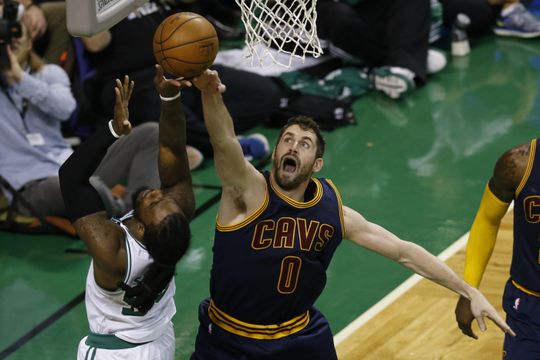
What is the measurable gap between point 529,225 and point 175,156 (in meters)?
1.75

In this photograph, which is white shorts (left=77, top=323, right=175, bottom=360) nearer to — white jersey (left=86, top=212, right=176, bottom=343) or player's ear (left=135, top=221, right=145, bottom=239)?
white jersey (left=86, top=212, right=176, bottom=343)

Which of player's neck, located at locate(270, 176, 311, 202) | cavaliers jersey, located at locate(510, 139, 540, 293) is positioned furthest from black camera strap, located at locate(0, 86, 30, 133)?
cavaliers jersey, located at locate(510, 139, 540, 293)

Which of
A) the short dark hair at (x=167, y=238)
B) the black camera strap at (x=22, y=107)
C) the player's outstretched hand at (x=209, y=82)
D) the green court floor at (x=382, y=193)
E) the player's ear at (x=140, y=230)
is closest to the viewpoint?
the player's outstretched hand at (x=209, y=82)

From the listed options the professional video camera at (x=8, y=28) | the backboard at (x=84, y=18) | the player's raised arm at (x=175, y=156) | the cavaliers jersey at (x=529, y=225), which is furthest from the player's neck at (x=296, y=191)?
the professional video camera at (x=8, y=28)

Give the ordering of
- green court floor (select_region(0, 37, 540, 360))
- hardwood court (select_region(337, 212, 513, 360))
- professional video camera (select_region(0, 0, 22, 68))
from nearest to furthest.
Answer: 1. hardwood court (select_region(337, 212, 513, 360))
2. green court floor (select_region(0, 37, 540, 360))
3. professional video camera (select_region(0, 0, 22, 68))

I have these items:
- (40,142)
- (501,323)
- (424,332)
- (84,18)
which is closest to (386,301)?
(424,332)

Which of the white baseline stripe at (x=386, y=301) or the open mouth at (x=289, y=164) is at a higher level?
the open mouth at (x=289, y=164)

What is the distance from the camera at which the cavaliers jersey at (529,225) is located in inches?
191

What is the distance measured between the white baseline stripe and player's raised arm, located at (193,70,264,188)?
174cm

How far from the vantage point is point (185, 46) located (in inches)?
175

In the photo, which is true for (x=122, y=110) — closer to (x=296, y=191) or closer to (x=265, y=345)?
(x=296, y=191)

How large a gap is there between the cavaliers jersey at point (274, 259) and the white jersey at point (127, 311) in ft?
1.06

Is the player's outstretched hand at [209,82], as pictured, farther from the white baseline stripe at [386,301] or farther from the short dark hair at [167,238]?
the white baseline stripe at [386,301]

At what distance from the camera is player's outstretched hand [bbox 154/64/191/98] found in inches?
177
